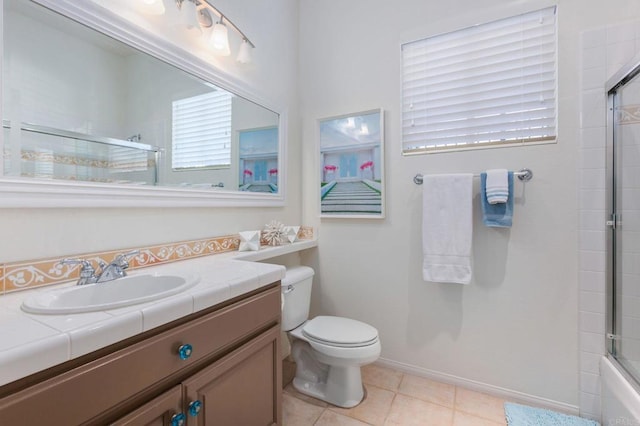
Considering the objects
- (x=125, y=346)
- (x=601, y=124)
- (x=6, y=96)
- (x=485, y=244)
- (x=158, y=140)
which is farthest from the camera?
(x=485, y=244)

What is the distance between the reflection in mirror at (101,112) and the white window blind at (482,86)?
1218 millimetres

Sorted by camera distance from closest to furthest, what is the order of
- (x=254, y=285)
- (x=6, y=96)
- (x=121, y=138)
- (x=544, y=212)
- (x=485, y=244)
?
(x=6, y=96) < (x=254, y=285) < (x=121, y=138) < (x=544, y=212) < (x=485, y=244)

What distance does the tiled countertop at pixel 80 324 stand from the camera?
1.76ft

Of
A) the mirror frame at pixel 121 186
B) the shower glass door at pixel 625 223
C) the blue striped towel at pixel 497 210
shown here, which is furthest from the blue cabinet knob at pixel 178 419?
the shower glass door at pixel 625 223

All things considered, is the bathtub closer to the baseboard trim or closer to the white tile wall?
the white tile wall

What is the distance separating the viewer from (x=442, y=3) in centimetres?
183

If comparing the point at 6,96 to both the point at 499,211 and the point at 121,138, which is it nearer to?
the point at 121,138

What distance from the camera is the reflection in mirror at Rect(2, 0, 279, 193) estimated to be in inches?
36.9

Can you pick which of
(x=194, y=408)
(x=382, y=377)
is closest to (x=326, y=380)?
(x=382, y=377)

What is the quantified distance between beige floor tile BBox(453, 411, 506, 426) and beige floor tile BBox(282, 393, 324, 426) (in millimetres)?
715

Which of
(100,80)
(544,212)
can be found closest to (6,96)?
(100,80)

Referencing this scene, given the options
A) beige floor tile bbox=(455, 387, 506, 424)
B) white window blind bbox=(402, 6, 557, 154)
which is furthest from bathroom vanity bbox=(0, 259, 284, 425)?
white window blind bbox=(402, 6, 557, 154)

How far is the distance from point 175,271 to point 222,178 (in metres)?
0.65

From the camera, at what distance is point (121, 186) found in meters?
1.17
